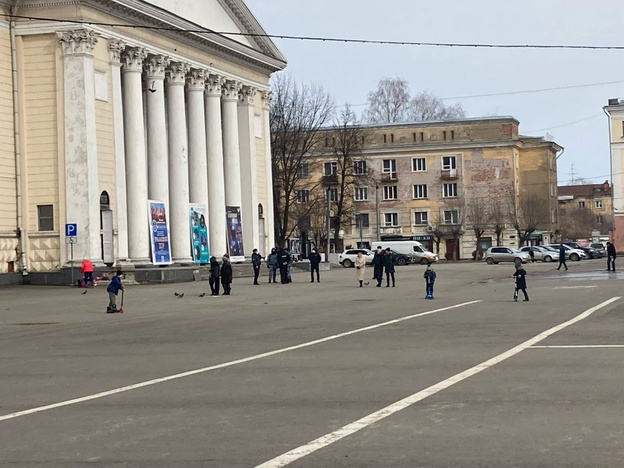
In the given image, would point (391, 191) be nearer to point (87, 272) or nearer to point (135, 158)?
point (135, 158)

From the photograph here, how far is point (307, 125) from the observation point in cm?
8119

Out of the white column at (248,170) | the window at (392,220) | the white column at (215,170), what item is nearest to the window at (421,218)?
the window at (392,220)

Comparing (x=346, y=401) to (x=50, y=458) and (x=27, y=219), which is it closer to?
(x=50, y=458)

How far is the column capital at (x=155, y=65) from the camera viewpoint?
177ft

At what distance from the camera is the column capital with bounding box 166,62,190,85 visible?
56375mm

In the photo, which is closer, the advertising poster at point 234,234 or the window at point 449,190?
the advertising poster at point 234,234

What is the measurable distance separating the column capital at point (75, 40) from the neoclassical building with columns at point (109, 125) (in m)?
0.04

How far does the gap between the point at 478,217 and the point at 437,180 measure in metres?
6.19

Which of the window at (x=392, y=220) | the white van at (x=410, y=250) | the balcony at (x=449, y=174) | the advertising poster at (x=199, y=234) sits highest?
the balcony at (x=449, y=174)

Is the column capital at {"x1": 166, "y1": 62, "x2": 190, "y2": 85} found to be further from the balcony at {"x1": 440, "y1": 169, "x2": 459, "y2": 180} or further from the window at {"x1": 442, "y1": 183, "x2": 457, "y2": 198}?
the window at {"x1": 442, "y1": 183, "x2": 457, "y2": 198}

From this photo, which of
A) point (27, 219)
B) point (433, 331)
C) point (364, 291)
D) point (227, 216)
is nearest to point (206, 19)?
point (227, 216)

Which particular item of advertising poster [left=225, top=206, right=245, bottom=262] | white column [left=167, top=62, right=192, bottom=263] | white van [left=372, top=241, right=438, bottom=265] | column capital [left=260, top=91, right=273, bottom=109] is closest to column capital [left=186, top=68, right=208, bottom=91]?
white column [left=167, top=62, right=192, bottom=263]

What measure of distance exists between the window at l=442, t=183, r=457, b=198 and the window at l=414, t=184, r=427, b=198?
6.44 feet

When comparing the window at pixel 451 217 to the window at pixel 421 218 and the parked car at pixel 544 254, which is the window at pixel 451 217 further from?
the parked car at pixel 544 254
